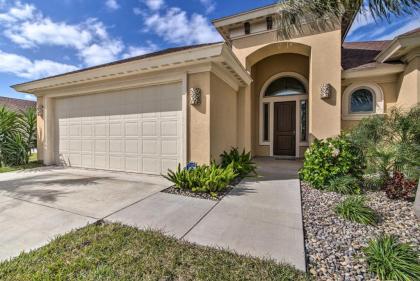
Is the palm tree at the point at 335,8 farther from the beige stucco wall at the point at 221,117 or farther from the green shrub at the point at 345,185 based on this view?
the green shrub at the point at 345,185

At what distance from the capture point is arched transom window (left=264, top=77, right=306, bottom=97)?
9164 millimetres

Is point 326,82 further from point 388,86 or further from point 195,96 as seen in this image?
point 195,96

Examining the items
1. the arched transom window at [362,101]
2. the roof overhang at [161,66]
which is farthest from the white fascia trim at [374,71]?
the roof overhang at [161,66]

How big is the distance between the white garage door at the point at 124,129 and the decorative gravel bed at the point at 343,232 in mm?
3762

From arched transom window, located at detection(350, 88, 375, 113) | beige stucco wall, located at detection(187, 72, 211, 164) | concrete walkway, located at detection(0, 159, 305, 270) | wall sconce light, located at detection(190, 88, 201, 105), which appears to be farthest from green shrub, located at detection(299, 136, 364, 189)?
arched transom window, located at detection(350, 88, 375, 113)

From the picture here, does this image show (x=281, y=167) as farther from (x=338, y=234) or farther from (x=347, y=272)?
(x=347, y=272)

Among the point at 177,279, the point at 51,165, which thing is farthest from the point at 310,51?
the point at 51,165

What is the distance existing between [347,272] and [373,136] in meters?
3.73

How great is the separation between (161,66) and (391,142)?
5.89 meters

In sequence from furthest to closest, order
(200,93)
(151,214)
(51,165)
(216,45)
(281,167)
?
(51,165)
(281,167)
(200,93)
(216,45)
(151,214)

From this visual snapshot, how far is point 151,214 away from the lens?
3.39 m

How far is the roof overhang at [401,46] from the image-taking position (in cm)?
599

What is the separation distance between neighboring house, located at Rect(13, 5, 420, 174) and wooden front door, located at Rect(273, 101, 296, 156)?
0.15 ft

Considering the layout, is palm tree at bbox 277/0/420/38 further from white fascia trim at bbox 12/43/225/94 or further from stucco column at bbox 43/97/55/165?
stucco column at bbox 43/97/55/165
